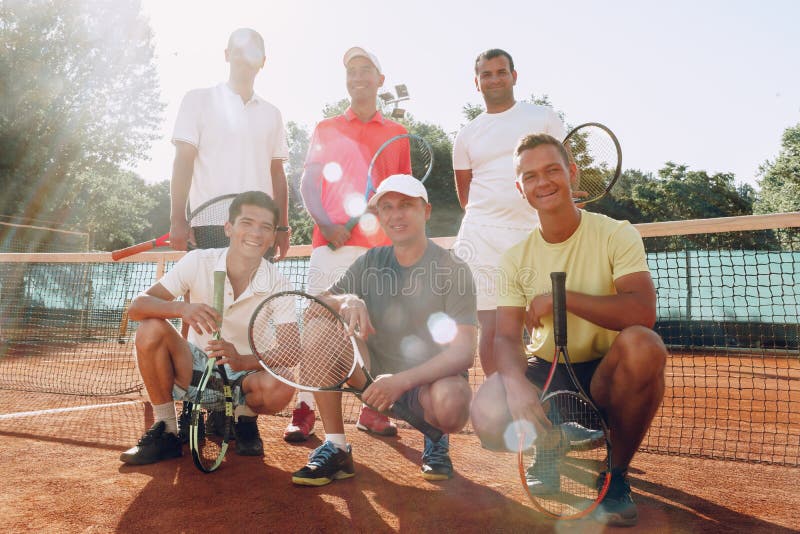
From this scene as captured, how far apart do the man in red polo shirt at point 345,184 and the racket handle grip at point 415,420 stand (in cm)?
129

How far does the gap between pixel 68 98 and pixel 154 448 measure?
21.1 m

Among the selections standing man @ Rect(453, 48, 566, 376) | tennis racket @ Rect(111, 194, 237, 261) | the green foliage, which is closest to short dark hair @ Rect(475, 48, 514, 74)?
standing man @ Rect(453, 48, 566, 376)

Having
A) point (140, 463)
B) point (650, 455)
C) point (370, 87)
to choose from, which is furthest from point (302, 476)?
point (370, 87)

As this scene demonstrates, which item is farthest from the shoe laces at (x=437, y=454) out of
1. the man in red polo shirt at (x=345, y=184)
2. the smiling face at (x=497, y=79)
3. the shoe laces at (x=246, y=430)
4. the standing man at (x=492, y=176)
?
the smiling face at (x=497, y=79)

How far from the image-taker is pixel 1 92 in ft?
62.2

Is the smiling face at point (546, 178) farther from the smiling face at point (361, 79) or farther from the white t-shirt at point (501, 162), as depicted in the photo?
the smiling face at point (361, 79)

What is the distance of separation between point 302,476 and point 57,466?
4.67 ft

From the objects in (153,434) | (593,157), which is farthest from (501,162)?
(153,434)

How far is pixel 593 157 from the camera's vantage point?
3.69m

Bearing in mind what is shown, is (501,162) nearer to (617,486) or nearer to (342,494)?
(617,486)

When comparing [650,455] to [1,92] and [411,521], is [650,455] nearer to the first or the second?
[411,521]

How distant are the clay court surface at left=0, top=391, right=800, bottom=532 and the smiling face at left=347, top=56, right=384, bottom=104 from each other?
2243 millimetres

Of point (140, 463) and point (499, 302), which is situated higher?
point (499, 302)

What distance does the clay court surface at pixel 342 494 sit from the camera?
2.48 m
